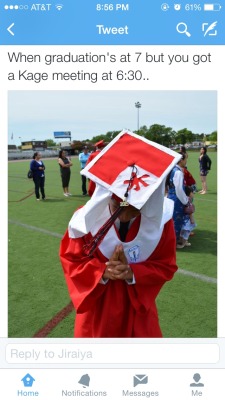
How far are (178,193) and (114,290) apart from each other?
9.51 ft

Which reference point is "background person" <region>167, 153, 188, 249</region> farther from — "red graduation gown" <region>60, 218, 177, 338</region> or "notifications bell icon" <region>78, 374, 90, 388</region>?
"notifications bell icon" <region>78, 374, 90, 388</region>

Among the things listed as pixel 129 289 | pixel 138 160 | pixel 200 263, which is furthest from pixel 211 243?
pixel 138 160

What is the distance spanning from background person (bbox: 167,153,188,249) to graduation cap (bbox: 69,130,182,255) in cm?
265

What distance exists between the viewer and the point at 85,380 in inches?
64.1

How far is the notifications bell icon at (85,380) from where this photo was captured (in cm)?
162

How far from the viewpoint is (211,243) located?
4.80 metres

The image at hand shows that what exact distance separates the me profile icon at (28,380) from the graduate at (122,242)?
328mm

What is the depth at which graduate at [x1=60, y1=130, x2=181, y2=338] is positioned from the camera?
1320 millimetres

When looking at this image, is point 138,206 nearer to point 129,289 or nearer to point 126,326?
point 129,289

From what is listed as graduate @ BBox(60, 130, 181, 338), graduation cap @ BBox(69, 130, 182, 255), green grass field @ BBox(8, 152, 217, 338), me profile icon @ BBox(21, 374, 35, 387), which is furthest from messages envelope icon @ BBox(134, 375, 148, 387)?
green grass field @ BBox(8, 152, 217, 338)

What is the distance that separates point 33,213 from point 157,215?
591 centimetres
